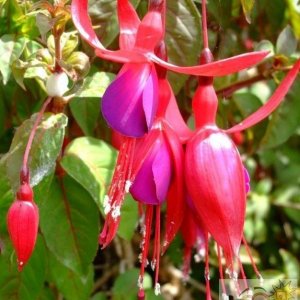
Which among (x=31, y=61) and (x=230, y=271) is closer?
(x=230, y=271)

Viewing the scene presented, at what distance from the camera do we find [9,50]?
98 centimetres

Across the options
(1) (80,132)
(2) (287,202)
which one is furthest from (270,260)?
(1) (80,132)

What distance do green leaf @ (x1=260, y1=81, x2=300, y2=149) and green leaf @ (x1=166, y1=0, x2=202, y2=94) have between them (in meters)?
0.45

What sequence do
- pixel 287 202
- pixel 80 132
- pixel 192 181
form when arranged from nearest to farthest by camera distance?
pixel 192 181 < pixel 80 132 < pixel 287 202

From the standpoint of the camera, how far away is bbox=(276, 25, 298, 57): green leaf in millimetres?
1308

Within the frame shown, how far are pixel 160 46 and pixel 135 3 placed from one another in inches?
9.7

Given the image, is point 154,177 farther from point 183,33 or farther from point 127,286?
point 127,286

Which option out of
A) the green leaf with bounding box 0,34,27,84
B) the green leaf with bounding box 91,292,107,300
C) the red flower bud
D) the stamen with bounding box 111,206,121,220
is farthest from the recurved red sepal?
the green leaf with bounding box 91,292,107,300

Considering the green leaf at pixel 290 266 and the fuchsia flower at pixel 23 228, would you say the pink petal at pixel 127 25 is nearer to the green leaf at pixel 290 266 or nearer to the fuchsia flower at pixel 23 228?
the fuchsia flower at pixel 23 228

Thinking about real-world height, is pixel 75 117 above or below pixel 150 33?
below

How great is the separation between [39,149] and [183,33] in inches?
11.3

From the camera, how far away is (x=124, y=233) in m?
1.09

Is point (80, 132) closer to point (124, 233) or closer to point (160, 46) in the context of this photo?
point (124, 233)

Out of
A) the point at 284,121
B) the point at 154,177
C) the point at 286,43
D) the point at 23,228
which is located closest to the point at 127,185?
the point at 154,177
